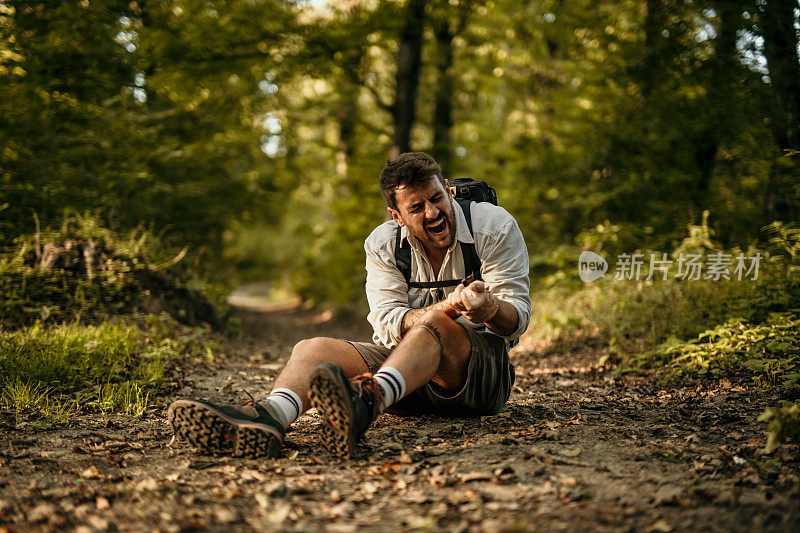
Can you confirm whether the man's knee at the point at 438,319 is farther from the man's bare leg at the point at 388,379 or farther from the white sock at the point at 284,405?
the white sock at the point at 284,405

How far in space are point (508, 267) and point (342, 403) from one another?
1227 millimetres

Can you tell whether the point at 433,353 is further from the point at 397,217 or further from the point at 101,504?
the point at 101,504

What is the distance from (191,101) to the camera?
974 centimetres

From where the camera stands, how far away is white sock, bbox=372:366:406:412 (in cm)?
267

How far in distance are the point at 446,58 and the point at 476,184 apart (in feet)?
34.1

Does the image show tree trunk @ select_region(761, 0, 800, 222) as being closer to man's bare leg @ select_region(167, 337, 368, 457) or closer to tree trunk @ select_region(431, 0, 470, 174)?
man's bare leg @ select_region(167, 337, 368, 457)

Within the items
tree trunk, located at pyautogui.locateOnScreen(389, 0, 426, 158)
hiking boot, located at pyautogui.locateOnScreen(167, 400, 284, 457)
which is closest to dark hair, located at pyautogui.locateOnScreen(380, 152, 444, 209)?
hiking boot, located at pyautogui.locateOnScreen(167, 400, 284, 457)

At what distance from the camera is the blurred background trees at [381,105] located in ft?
21.2

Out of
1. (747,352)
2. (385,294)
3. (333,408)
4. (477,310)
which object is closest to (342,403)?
Answer: (333,408)

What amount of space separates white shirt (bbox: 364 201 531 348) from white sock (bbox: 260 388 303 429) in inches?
25.7

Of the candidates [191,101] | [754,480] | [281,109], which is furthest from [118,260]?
[281,109]

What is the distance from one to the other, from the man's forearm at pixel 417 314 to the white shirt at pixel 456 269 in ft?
0.11

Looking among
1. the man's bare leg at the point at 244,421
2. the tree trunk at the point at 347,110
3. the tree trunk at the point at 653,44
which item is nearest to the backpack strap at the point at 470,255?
the man's bare leg at the point at 244,421

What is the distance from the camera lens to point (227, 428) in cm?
264
